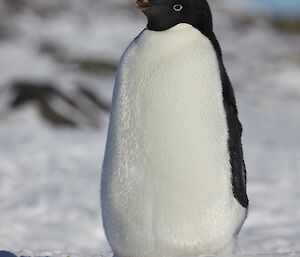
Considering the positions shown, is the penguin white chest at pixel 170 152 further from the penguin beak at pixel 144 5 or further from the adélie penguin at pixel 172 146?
the penguin beak at pixel 144 5

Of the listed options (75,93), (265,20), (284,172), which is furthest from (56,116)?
(265,20)

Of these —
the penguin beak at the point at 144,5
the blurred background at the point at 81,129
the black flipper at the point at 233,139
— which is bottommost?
the blurred background at the point at 81,129

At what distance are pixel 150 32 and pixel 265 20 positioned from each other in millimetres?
39079

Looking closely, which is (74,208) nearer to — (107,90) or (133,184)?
(133,184)

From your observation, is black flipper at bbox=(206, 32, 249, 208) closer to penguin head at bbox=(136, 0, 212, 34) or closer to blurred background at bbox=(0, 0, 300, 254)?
penguin head at bbox=(136, 0, 212, 34)

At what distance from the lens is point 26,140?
11.7 meters

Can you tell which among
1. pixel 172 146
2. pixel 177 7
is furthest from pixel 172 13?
pixel 172 146

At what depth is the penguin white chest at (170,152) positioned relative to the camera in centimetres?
322

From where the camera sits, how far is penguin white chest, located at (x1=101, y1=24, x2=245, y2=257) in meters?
3.22

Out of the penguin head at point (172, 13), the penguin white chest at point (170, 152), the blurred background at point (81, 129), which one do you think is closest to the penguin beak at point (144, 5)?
the penguin head at point (172, 13)

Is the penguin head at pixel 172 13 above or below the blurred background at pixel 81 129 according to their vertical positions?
above

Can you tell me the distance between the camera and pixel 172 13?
10.9 feet

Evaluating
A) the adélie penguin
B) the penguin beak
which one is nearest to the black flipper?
the adélie penguin

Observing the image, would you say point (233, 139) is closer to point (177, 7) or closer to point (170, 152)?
point (170, 152)
